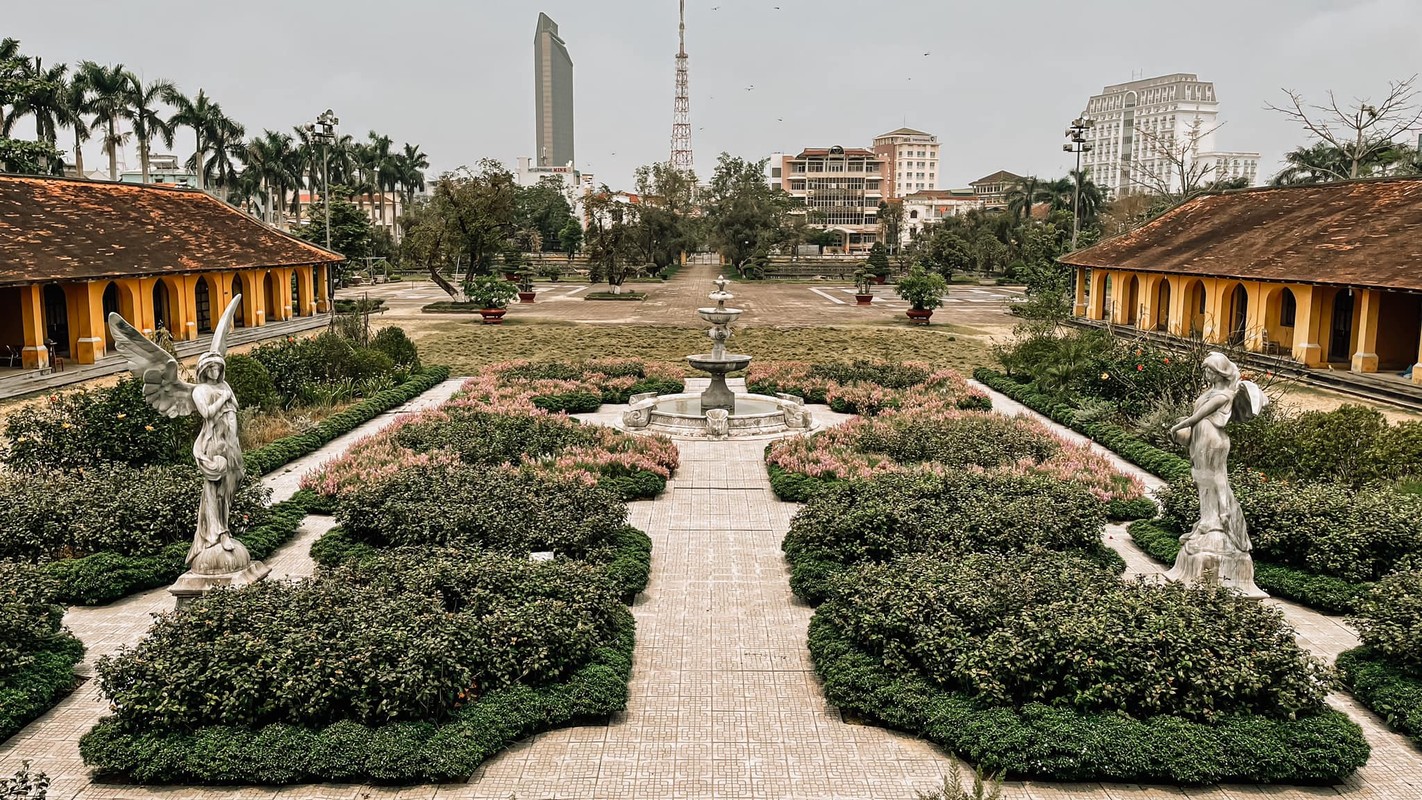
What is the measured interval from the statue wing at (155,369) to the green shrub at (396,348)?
14.8m

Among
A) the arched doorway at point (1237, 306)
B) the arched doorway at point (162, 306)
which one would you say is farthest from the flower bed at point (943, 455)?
the arched doorway at point (162, 306)

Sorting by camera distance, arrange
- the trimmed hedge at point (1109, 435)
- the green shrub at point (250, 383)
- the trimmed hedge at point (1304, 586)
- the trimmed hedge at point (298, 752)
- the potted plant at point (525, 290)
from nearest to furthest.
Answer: the trimmed hedge at point (298, 752) → the trimmed hedge at point (1304, 586) → the trimmed hedge at point (1109, 435) → the green shrub at point (250, 383) → the potted plant at point (525, 290)

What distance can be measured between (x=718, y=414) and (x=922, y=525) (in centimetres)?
800

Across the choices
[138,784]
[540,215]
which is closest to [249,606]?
[138,784]

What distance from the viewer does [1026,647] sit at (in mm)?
8203

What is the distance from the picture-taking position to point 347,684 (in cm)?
769

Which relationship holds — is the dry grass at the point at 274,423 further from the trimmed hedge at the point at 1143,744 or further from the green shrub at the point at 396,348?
the trimmed hedge at the point at 1143,744

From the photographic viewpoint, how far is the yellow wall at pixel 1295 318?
82.9ft

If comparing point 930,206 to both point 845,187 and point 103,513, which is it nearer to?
point 845,187

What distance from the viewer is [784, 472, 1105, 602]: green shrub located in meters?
11.2

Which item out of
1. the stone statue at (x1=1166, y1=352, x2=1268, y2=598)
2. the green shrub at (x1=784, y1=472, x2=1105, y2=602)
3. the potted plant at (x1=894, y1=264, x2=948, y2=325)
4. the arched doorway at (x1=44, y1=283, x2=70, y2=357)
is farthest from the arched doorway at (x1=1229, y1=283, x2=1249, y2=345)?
the arched doorway at (x1=44, y1=283, x2=70, y2=357)

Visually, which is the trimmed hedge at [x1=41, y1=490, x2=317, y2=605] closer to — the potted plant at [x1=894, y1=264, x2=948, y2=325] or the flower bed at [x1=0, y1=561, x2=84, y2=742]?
the flower bed at [x1=0, y1=561, x2=84, y2=742]

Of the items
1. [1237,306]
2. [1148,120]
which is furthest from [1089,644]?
[1148,120]

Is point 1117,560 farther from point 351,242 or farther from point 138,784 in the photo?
point 351,242
